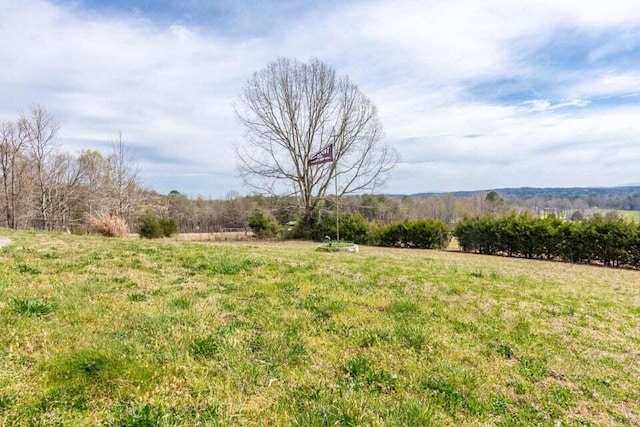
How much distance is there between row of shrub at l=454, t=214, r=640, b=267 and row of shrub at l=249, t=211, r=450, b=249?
4.39ft

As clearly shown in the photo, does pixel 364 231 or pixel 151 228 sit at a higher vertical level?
pixel 151 228

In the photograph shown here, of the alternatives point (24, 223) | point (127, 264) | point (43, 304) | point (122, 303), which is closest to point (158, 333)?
point (122, 303)

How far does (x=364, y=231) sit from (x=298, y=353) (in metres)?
18.1

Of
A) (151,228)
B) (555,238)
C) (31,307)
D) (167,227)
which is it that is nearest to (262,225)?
(167,227)

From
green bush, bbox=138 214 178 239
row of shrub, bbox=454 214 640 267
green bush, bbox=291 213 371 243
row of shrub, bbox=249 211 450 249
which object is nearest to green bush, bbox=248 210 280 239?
row of shrub, bbox=249 211 450 249

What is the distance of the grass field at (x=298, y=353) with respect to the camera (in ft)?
7.09

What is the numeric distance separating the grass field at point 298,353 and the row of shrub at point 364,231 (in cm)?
1392

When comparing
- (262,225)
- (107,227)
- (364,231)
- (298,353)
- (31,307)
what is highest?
(107,227)

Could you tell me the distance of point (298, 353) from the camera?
2.92m

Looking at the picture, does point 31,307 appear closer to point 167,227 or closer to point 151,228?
point 151,228

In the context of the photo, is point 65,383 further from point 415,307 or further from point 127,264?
point 127,264

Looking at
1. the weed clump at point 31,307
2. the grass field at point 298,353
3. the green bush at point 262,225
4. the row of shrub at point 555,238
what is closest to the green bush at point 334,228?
the green bush at point 262,225

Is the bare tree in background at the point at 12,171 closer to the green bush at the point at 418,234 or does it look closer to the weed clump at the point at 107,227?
the weed clump at the point at 107,227

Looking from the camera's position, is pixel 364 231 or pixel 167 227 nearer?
pixel 364 231
